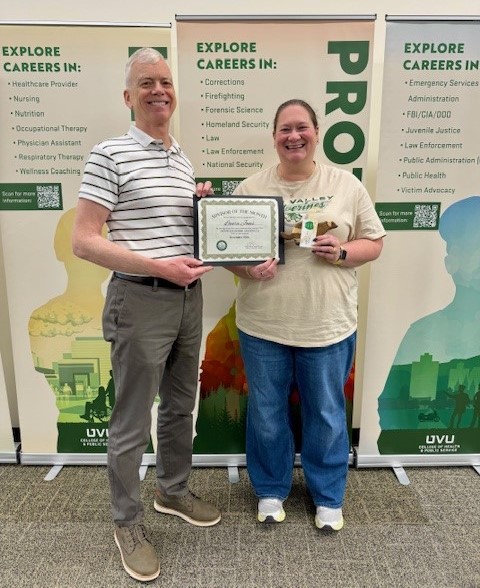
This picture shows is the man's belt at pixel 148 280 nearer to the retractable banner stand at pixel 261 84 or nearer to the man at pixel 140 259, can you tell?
the man at pixel 140 259

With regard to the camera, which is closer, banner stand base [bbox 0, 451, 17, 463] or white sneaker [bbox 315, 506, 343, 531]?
white sneaker [bbox 315, 506, 343, 531]

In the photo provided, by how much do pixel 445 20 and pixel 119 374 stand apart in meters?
1.99

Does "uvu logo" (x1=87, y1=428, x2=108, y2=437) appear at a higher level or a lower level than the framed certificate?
lower

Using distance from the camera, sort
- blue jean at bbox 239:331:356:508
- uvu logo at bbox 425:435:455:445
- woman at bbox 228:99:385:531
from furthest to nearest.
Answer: uvu logo at bbox 425:435:455:445 < blue jean at bbox 239:331:356:508 < woman at bbox 228:99:385:531

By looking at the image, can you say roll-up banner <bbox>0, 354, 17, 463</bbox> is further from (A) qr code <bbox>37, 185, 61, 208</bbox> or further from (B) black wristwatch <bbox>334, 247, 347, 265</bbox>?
(B) black wristwatch <bbox>334, 247, 347, 265</bbox>

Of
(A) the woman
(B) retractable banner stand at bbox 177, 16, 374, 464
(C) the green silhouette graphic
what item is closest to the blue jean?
(A) the woman

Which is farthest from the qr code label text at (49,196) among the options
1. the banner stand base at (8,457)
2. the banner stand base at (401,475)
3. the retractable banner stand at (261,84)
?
the banner stand base at (401,475)

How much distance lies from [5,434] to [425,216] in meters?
2.39

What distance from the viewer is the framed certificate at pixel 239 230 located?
68.0 inches

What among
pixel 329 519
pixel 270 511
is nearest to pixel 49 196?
pixel 270 511

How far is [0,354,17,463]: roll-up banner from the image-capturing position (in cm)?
249

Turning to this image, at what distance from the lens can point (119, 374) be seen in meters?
1.74

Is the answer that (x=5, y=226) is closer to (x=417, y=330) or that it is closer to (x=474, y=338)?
(x=417, y=330)

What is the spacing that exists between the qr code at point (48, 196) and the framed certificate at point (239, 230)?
2.91 feet
